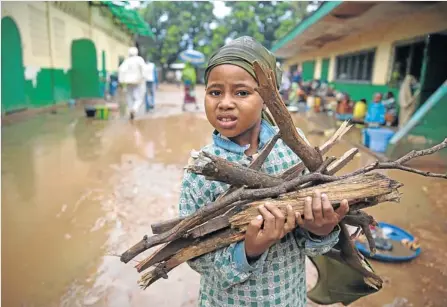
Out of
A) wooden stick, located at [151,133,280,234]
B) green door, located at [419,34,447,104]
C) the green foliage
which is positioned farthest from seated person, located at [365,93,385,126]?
the green foliage

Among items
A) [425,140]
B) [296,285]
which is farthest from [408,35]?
[296,285]

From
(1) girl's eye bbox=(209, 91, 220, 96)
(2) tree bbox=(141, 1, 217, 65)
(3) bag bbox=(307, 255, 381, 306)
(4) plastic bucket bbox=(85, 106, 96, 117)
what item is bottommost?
A: (4) plastic bucket bbox=(85, 106, 96, 117)

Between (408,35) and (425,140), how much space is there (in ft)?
14.2

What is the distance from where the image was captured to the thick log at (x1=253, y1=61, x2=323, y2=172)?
35.1 inches

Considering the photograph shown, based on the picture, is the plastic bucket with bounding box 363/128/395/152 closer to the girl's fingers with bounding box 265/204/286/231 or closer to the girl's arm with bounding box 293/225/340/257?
the girl's arm with bounding box 293/225/340/257

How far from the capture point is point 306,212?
1012 mm

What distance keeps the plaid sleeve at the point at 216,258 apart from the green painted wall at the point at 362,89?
9588mm

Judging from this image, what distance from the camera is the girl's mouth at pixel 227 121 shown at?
118 cm

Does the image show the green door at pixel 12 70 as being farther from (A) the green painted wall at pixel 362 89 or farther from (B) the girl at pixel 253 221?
(A) the green painted wall at pixel 362 89

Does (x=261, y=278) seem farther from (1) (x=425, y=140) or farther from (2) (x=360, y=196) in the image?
(1) (x=425, y=140)

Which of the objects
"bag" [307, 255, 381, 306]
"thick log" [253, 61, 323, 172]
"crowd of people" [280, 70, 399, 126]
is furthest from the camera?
"crowd of people" [280, 70, 399, 126]

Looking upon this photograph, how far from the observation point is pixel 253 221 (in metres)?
1.02

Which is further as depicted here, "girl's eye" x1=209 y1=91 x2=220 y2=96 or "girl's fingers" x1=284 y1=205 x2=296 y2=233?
"girl's eye" x1=209 y1=91 x2=220 y2=96

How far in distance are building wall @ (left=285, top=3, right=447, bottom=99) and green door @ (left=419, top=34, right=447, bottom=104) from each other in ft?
0.87
